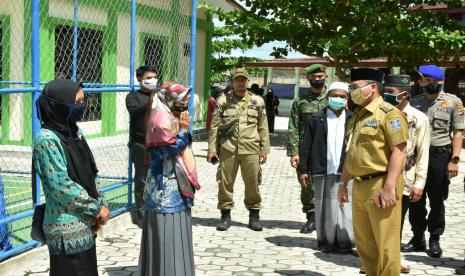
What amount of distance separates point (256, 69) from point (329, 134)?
2734 centimetres

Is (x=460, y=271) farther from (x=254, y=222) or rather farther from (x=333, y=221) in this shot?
(x=254, y=222)

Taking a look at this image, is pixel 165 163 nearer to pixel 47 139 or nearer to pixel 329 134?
pixel 47 139

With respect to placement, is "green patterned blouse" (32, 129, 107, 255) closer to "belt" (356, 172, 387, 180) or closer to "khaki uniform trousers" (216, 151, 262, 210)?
"belt" (356, 172, 387, 180)

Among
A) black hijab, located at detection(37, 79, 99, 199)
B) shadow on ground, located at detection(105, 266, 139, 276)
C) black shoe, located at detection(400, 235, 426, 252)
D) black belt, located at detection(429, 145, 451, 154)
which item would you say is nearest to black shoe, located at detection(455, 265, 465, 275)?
black shoe, located at detection(400, 235, 426, 252)

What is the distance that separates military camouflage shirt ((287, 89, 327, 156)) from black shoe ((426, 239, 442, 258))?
5.76 ft

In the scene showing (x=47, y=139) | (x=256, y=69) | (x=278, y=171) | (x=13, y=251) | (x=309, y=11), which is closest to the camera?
(x=47, y=139)

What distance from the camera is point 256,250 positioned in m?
6.77

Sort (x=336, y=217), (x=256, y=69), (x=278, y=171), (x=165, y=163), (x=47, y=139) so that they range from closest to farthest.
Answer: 1. (x=47, y=139)
2. (x=165, y=163)
3. (x=336, y=217)
4. (x=278, y=171)
5. (x=256, y=69)

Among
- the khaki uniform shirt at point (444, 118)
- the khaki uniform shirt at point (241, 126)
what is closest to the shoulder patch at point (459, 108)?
the khaki uniform shirt at point (444, 118)

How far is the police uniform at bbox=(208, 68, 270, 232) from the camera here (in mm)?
7586

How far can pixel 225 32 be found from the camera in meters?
23.0

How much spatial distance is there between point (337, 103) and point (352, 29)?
10.8 m

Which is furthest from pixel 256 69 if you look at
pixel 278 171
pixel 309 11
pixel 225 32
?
pixel 278 171

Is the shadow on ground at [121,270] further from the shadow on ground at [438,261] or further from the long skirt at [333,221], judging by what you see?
the shadow on ground at [438,261]
